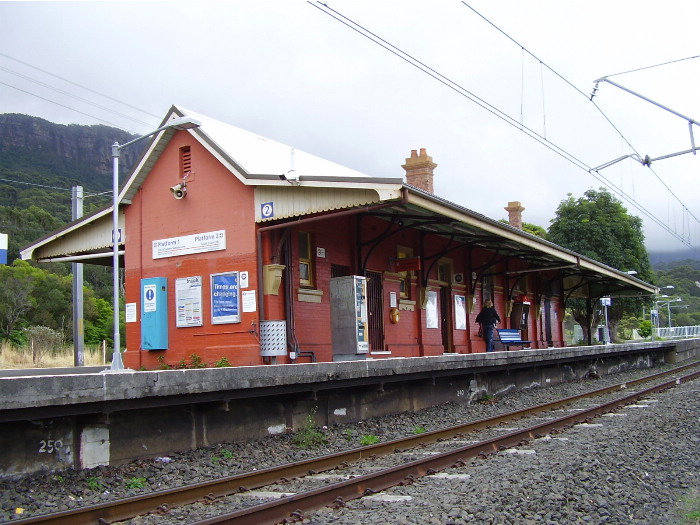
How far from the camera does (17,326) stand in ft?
138

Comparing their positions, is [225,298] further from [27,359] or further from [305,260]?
[27,359]

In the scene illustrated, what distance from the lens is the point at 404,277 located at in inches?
782

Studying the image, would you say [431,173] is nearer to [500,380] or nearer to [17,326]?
[500,380]

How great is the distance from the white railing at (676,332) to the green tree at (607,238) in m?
15.7

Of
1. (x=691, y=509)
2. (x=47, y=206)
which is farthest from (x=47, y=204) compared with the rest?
(x=691, y=509)

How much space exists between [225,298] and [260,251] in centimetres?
138

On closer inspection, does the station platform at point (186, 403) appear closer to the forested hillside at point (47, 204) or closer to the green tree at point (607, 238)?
the forested hillside at point (47, 204)

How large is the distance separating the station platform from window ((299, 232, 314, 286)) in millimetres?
3746

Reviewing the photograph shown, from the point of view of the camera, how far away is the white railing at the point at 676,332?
201 feet

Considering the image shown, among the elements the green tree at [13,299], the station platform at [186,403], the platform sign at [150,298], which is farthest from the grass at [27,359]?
the green tree at [13,299]

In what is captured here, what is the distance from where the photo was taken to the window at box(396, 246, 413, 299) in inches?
773

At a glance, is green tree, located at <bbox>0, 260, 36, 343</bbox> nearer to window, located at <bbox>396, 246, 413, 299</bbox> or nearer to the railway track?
window, located at <bbox>396, 246, 413, 299</bbox>

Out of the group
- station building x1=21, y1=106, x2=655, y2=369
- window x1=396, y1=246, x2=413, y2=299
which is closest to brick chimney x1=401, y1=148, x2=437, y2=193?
station building x1=21, y1=106, x2=655, y2=369

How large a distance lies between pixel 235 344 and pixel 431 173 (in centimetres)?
1331
